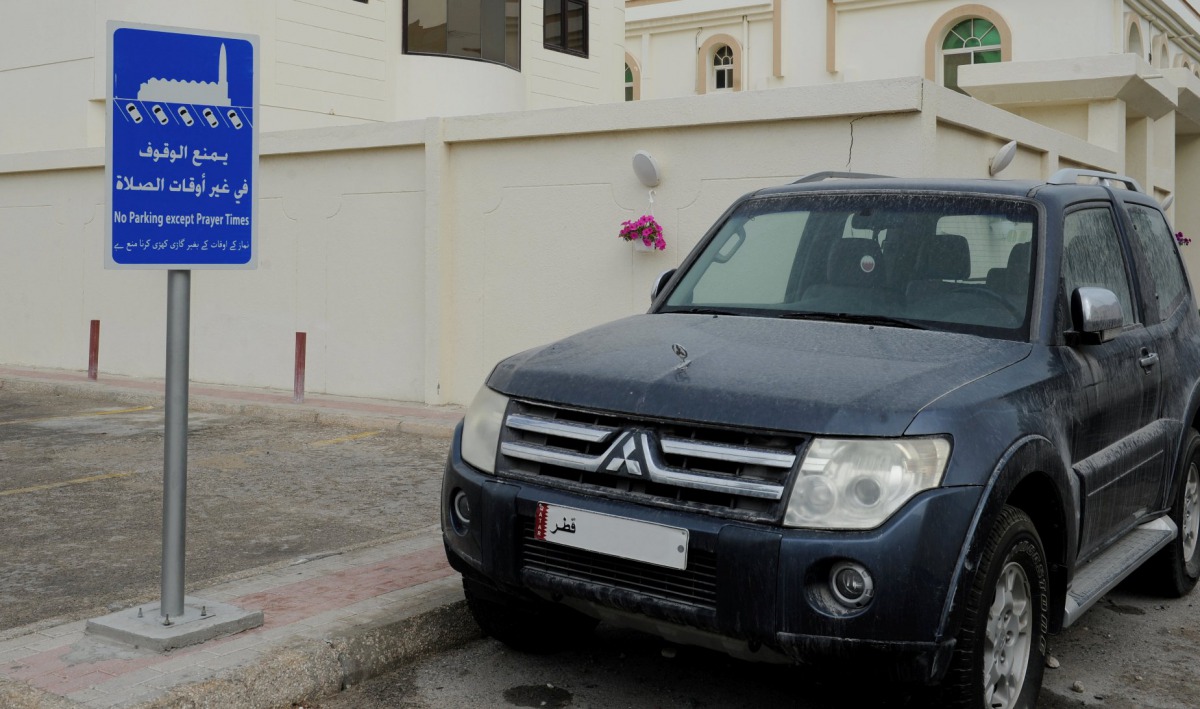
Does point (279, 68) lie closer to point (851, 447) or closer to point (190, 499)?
point (190, 499)

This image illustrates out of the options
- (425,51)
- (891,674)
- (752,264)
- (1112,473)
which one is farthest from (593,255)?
(425,51)

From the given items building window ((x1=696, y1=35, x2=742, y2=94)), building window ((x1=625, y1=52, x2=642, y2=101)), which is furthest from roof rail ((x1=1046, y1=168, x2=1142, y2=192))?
building window ((x1=625, y1=52, x2=642, y2=101))

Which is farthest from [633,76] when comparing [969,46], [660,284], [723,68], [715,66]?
[660,284]

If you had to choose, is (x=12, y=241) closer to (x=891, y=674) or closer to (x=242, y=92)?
(x=242, y=92)

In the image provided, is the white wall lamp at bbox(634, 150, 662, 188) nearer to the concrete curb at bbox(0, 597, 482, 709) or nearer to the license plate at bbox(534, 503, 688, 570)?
the concrete curb at bbox(0, 597, 482, 709)

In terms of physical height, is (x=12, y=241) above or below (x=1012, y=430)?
above

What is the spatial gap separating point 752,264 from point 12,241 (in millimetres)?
14757

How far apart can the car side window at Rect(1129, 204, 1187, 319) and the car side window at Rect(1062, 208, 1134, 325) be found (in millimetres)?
341

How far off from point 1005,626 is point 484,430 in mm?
1785

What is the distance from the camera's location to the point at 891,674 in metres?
3.38

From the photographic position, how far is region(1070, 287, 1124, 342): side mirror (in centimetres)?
424

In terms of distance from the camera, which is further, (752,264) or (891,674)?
(752,264)

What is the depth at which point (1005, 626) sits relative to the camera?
3.75m

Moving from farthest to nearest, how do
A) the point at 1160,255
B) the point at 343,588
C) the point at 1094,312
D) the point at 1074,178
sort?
the point at 1160,255
the point at 1074,178
the point at 343,588
the point at 1094,312
